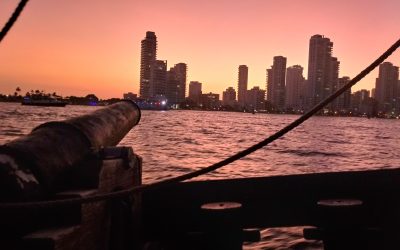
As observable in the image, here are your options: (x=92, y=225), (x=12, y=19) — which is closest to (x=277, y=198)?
(x=92, y=225)

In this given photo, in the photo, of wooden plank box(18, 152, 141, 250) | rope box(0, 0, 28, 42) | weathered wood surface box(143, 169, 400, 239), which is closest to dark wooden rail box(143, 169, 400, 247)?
weathered wood surface box(143, 169, 400, 239)

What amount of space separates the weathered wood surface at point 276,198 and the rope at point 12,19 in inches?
116

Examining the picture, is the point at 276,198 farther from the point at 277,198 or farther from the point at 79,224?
the point at 79,224

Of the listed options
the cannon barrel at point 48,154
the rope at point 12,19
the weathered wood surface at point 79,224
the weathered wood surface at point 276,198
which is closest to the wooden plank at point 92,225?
the weathered wood surface at point 79,224

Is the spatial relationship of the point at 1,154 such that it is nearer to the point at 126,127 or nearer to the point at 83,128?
the point at 83,128

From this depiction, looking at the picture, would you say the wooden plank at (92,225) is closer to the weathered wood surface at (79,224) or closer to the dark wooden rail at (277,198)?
the weathered wood surface at (79,224)

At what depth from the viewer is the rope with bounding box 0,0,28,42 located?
2652 millimetres

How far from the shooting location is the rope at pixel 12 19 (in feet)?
8.70

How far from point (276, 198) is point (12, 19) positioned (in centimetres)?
334

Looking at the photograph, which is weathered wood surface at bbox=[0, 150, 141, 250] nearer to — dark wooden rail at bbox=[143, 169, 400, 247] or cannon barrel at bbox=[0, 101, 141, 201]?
cannon barrel at bbox=[0, 101, 141, 201]

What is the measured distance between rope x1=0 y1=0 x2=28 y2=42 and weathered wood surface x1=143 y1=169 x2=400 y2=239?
294 centimetres

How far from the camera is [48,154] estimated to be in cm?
409

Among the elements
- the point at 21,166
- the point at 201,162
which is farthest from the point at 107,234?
the point at 201,162

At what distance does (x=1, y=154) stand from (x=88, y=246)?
1.06 m
